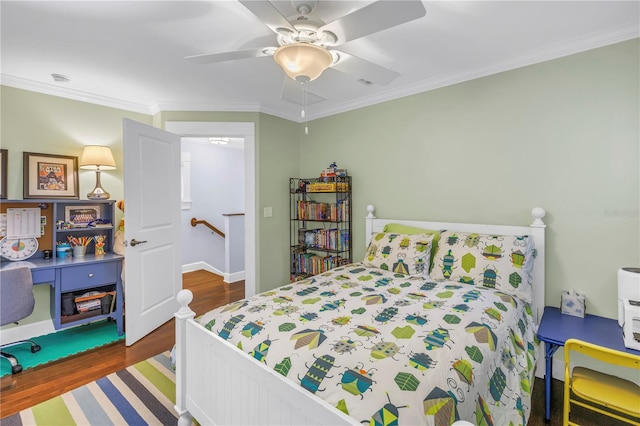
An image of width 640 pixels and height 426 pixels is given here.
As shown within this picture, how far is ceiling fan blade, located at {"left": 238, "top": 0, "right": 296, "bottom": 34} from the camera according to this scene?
4.02ft

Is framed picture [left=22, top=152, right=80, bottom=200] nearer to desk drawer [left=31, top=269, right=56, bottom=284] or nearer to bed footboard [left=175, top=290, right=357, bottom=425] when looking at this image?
desk drawer [left=31, top=269, right=56, bottom=284]

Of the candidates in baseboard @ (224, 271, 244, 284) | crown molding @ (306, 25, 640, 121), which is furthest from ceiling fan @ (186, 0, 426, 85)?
baseboard @ (224, 271, 244, 284)

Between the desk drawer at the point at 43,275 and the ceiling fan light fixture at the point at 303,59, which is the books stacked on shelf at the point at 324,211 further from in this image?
the desk drawer at the point at 43,275

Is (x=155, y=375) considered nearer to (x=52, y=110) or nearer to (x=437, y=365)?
(x=437, y=365)

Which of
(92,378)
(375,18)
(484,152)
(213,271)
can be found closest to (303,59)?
(375,18)

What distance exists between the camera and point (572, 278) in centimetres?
218

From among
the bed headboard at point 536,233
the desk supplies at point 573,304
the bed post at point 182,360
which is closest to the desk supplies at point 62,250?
the bed post at point 182,360

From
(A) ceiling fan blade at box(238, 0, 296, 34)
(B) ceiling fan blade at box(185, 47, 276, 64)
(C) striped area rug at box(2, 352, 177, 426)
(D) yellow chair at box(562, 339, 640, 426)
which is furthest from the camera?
(C) striped area rug at box(2, 352, 177, 426)

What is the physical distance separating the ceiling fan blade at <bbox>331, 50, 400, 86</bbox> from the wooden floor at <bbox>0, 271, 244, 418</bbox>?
8.98 ft

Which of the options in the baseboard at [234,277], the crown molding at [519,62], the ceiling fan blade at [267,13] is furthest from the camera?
the baseboard at [234,277]

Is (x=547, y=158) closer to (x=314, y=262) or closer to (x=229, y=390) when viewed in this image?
(x=314, y=262)

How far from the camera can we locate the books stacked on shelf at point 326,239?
341cm

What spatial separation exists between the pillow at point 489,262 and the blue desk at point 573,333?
8.4 inches

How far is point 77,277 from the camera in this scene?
8.79ft
